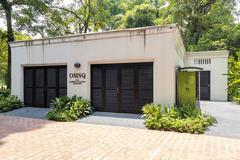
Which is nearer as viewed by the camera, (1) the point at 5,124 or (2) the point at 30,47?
(1) the point at 5,124

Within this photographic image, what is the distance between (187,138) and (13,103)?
911 centimetres

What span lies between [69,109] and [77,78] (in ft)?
5.37

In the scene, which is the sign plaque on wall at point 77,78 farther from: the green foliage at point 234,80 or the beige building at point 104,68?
the green foliage at point 234,80

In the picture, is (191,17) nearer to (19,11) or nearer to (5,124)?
(19,11)

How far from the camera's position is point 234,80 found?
14156 mm

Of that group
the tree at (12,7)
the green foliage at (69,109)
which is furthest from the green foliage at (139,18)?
the green foliage at (69,109)

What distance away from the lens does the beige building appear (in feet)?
29.4

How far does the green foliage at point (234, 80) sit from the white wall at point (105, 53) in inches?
266

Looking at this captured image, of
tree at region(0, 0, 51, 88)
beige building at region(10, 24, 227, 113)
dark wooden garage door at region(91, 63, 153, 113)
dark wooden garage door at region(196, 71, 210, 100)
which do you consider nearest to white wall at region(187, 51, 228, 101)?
dark wooden garage door at region(196, 71, 210, 100)

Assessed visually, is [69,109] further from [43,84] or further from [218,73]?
[218,73]

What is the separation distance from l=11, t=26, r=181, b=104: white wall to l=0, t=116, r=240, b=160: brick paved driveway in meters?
2.68

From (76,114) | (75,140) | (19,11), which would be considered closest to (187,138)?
(75,140)

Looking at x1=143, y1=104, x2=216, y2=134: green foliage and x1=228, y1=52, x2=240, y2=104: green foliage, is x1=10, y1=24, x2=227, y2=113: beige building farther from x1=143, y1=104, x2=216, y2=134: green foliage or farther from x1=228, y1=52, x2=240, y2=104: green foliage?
x1=228, y1=52, x2=240, y2=104: green foliage

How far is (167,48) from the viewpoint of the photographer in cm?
880
